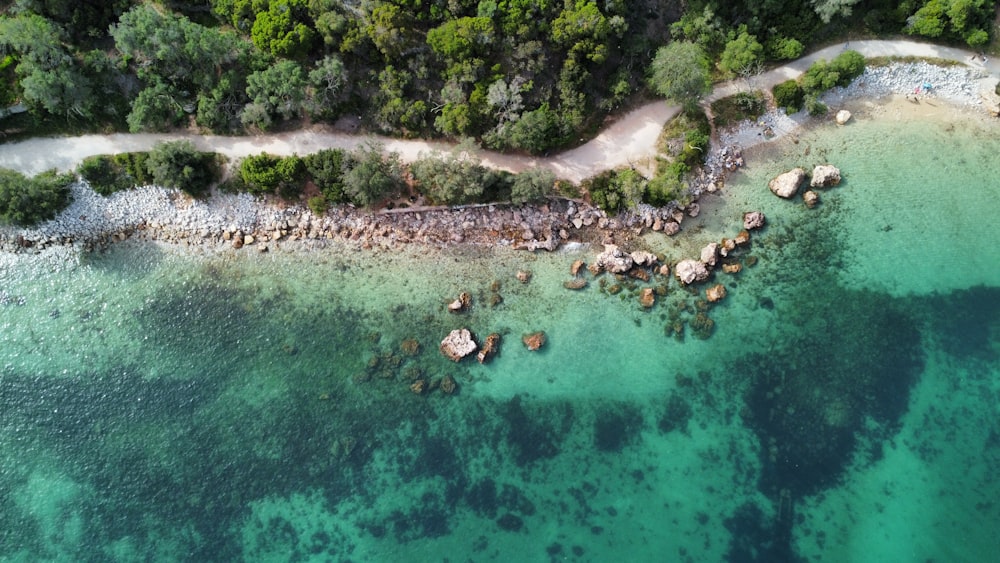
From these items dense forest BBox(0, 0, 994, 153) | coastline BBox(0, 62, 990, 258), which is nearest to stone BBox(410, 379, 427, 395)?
coastline BBox(0, 62, 990, 258)

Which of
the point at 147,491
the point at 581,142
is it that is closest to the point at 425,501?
the point at 147,491

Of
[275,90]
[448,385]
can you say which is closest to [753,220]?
[448,385]

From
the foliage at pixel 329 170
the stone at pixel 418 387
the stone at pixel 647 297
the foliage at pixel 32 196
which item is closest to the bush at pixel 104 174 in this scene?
the foliage at pixel 32 196

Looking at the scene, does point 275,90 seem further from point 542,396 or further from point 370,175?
point 542,396

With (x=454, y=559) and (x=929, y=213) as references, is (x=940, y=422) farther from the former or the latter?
(x=454, y=559)

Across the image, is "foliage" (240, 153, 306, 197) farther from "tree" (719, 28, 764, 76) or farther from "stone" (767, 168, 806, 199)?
"stone" (767, 168, 806, 199)

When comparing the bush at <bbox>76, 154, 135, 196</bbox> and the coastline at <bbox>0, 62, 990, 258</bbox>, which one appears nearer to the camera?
the bush at <bbox>76, 154, 135, 196</bbox>
